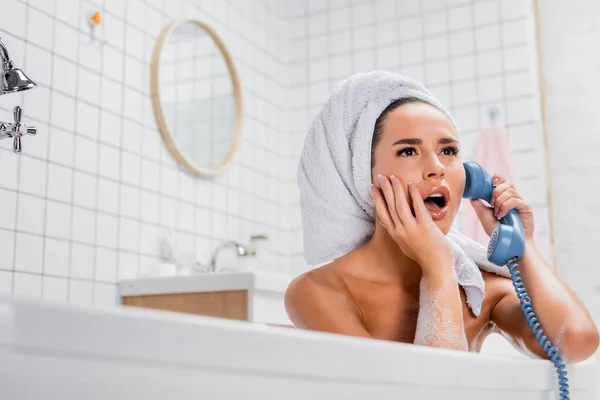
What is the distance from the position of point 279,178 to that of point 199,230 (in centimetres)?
70

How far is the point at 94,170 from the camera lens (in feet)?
7.68

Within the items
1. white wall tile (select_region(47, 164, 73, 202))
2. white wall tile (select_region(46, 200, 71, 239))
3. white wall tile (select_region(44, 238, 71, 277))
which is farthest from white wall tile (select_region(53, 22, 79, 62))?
white wall tile (select_region(44, 238, 71, 277))

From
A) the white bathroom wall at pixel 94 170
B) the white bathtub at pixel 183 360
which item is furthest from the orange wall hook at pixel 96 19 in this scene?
the white bathtub at pixel 183 360

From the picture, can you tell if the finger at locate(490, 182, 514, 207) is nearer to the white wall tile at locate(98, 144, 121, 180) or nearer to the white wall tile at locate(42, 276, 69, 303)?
the white wall tile at locate(42, 276, 69, 303)

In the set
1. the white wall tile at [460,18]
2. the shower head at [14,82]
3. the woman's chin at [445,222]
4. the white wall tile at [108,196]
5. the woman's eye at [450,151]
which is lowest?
the woman's chin at [445,222]

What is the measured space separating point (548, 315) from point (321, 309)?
1.12ft

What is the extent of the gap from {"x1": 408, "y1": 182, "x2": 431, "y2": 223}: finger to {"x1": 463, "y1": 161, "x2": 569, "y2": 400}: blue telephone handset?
132 millimetres

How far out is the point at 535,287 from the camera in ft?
3.91

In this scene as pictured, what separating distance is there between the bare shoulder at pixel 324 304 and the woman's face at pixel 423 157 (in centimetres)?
18

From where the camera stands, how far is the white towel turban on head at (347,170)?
1239mm

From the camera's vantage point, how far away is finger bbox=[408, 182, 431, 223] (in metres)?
1.16

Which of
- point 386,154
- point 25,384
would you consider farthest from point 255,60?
point 25,384

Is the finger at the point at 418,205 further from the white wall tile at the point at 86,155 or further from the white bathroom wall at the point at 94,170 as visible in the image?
the white wall tile at the point at 86,155

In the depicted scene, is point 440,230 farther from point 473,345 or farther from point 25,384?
point 25,384
